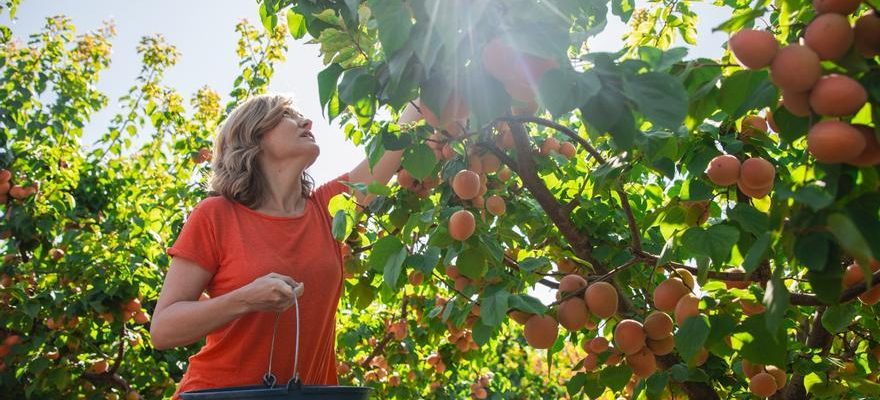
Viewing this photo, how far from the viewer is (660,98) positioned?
3.34ft

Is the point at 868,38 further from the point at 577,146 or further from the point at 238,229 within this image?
the point at 577,146

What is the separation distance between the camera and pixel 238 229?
6.98 ft

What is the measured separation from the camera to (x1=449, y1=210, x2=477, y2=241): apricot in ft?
5.03

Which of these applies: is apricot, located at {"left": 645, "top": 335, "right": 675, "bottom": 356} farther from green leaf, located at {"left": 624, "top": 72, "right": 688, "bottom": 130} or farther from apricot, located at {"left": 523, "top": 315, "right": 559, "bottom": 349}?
green leaf, located at {"left": 624, "top": 72, "right": 688, "bottom": 130}

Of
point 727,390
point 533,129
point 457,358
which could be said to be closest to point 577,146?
point 533,129

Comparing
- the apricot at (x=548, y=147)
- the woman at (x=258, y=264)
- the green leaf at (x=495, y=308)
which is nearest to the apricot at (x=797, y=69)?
the green leaf at (x=495, y=308)

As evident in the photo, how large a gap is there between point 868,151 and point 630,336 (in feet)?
2.59

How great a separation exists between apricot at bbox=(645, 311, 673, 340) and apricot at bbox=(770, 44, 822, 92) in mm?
799

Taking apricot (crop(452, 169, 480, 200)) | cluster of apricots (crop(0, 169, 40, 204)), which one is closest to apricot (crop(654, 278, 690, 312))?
apricot (crop(452, 169, 480, 200))

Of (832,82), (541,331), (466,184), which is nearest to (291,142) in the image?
(466,184)

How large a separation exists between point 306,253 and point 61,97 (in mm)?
5306

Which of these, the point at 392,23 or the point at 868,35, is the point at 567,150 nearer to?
the point at 392,23

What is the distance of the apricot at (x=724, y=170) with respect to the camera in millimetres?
1469

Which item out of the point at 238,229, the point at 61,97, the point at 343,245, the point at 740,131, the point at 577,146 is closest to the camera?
the point at 740,131
